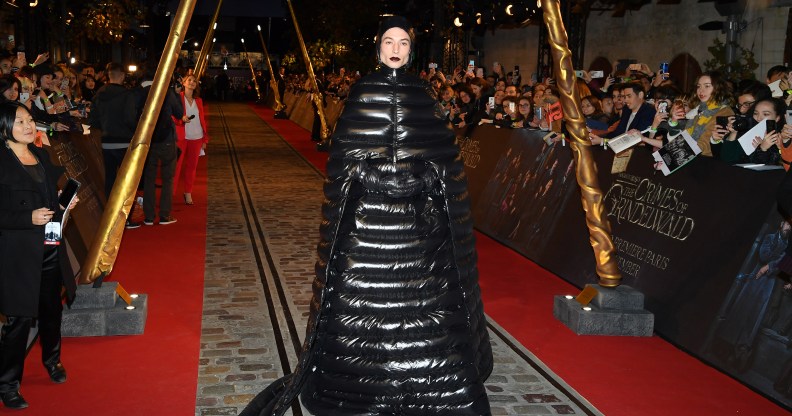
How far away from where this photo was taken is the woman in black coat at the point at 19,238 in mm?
5211

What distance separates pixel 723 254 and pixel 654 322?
1.07 metres

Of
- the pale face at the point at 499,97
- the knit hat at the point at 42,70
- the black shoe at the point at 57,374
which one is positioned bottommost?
the black shoe at the point at 57,374

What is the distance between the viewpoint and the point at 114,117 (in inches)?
430

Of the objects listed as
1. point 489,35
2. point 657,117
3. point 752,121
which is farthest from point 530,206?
point 489,35

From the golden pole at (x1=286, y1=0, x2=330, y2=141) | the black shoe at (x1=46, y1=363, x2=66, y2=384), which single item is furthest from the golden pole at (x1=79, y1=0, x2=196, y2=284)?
the golden pole at (x1=286, y1=0, x2=330, y2=141)

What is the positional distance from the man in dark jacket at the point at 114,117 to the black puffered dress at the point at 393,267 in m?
6.56

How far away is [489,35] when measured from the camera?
110ft

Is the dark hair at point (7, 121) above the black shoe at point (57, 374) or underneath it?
above

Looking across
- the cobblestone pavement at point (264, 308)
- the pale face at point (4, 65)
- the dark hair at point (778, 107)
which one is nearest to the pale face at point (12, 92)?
the cobblestone pavement at point (264, 308)

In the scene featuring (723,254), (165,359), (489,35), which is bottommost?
(165,359)

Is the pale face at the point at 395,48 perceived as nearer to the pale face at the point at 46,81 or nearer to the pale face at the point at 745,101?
the pale face at the point at 745,101

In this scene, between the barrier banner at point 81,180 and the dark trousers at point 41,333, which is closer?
the dark trousers at point 41,333

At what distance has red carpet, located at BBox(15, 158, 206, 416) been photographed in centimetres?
541

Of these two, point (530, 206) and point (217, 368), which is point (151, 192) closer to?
point (530, 206)
